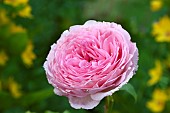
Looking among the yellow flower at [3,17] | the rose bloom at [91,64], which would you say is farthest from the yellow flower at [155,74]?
the rose bloom at [91,64]

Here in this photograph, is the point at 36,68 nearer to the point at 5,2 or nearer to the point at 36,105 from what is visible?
the point at 36,105

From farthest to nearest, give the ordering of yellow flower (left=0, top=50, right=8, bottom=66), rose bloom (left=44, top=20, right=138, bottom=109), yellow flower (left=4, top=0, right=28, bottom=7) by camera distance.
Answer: yellow flower (left=0, top=50, right=8, bottom=66) → yellow flower (left=4, top=0, right=28, bottom=7) → rose bloom (left=44, top=20, right=138, bottom=109)

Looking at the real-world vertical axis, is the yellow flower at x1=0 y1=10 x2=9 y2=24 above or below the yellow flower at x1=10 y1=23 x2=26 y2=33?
above

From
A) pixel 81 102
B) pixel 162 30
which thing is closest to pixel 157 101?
pixel 162 30

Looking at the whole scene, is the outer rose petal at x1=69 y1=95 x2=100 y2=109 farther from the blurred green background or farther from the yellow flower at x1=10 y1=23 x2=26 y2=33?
the yellow flower at x1=10 y1=23 x2=26 y2=33

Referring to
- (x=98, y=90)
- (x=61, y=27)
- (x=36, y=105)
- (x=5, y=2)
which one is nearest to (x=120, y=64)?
(x=98, y=90)

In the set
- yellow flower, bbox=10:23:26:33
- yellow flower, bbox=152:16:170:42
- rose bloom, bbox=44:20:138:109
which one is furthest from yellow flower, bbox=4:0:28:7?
rose bloom, bbox=44:20:138:109
